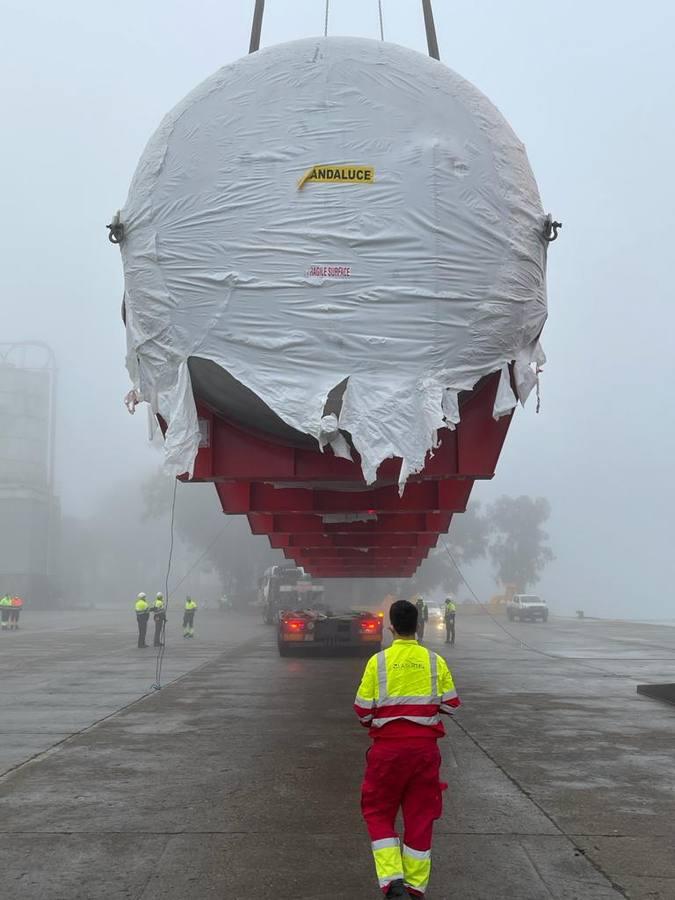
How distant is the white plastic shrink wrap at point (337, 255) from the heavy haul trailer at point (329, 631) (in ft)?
38.1

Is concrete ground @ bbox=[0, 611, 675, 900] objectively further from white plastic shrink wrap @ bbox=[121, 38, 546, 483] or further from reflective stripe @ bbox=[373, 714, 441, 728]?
white plastic shrink wrap @ bbox=[121, 38, 546, 483]

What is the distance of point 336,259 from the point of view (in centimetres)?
509

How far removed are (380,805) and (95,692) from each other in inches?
340

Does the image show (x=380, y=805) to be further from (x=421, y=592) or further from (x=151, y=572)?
(x=151, y=572)

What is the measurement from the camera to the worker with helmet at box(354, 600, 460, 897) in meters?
3.56

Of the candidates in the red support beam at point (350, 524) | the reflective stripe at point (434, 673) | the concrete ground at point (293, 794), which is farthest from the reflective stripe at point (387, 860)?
the red support beam at point (350, 524)

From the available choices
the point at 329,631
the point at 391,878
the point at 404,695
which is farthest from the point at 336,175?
the point at 329,631

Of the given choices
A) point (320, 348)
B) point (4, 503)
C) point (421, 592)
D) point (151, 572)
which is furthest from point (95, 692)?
point (151, 572)

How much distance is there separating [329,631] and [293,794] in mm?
11087

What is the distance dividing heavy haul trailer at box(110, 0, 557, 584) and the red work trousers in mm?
1681

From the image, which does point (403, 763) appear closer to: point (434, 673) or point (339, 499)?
point (434, 673)

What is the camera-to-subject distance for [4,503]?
6106 centimetres

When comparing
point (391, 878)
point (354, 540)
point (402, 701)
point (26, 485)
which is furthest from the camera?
point (26, 485)

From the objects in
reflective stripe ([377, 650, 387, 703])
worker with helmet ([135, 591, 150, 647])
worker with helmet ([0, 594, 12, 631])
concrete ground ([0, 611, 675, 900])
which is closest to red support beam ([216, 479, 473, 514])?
concrete ground ([0, 611, 675, 900])
